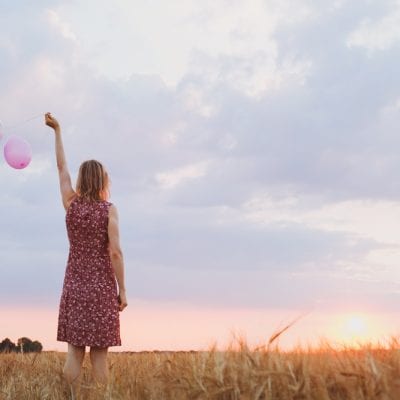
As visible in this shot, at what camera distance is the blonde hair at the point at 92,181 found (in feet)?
22.7

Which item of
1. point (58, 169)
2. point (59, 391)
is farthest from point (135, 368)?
point (58, 169)

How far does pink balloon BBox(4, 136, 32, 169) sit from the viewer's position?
8.88m

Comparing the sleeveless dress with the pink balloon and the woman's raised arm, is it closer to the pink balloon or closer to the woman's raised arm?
the woman's raised arm

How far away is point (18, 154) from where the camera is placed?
8883 millimetres

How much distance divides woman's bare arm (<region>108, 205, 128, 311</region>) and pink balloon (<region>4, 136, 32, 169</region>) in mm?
2404

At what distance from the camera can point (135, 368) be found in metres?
6.84

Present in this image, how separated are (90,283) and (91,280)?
0.10ft

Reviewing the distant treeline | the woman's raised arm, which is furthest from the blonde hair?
the distant treeline

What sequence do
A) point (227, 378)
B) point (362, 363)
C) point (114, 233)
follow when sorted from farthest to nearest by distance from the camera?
1. point (114, 233)
2. point (227, 378)
3. point (362, 363)

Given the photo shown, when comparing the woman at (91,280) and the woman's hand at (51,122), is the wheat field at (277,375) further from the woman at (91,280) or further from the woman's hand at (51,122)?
the woman's hand at (51,122)

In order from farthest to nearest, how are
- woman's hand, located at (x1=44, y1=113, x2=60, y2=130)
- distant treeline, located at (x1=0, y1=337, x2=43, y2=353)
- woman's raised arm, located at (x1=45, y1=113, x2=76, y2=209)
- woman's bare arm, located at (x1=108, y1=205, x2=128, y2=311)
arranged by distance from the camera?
1. distant treeline, located at (x1=0, y1=337, x2=43, y2=353)
2. woman's hand, located at (x1=44, y1=113, x2=60, y2=130)
3. woman's raised arm, located at (x1=45, y1=113, x2=76, y2=209)
4. woman's bare arm, located at (x1=108, y1=205, x2=128, y2=311)

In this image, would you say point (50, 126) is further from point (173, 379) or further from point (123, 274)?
point (173, 379)

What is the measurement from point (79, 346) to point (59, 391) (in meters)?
0.49

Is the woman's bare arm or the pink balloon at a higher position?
the pink balloon
